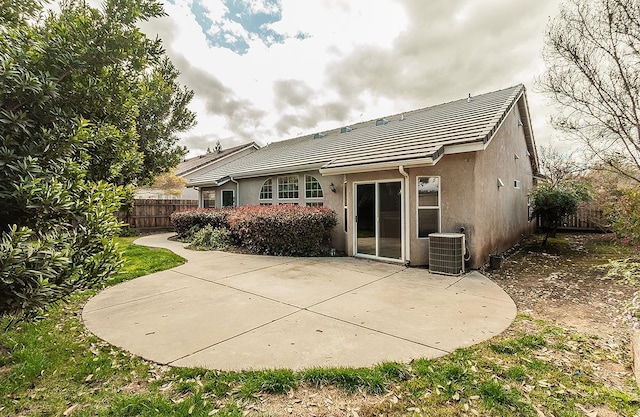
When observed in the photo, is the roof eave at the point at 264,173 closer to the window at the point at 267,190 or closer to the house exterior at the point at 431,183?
the house exterior at the point at 431,183

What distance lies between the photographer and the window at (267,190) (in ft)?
45.2

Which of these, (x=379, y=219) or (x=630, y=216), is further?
(x=379, y=219)

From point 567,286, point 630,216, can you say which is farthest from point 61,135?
point 567,286

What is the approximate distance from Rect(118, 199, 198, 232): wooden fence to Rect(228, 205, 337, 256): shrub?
1200 cm

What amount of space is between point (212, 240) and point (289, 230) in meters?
4.02

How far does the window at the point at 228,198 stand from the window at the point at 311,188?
5.31 m

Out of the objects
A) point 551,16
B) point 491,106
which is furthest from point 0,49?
point 551,16

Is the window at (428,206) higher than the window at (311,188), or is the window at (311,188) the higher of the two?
the window at (311,188)

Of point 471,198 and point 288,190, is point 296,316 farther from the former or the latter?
point 288,190

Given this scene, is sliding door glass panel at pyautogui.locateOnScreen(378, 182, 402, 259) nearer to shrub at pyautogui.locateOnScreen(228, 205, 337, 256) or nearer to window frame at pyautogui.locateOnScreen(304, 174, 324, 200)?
shrub at pyautogui.locateOnScreen(228, 205, 337, 256)

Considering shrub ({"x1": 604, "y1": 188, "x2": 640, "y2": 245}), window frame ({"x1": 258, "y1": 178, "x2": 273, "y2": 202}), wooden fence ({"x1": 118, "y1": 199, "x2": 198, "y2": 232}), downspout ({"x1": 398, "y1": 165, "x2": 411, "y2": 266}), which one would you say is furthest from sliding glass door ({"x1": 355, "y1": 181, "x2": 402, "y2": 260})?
wooden fence ({"x1": 118, "y1": 199, "x2": 198, "y2": 232})

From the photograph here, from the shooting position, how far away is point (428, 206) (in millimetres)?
8000

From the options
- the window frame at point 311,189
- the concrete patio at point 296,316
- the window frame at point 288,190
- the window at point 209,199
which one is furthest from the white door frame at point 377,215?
the window at point 209,199

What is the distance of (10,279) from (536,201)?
13.3 meters
